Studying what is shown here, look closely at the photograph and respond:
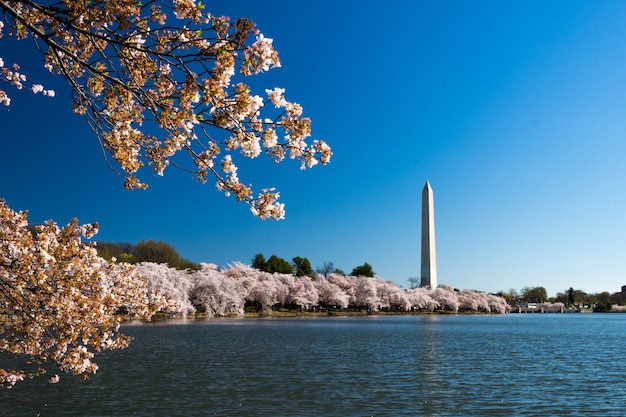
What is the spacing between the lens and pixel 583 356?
27.0 metres

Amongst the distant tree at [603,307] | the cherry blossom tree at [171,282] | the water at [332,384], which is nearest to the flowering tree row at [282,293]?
the cherry blossom tree at [171,282]

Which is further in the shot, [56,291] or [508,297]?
[508,297]

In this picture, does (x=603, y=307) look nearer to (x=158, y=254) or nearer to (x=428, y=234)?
(x=428, y=234)

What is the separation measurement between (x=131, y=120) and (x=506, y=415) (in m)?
11.1

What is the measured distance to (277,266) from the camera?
10506 centimetres

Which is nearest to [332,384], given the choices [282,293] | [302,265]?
[282,293]

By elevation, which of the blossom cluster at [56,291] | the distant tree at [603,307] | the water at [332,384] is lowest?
the water at [332,384]

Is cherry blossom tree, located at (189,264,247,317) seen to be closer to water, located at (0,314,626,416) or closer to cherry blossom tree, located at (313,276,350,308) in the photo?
cherry blossom tree, located at (313,276,350,308)

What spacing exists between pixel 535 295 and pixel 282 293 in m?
118

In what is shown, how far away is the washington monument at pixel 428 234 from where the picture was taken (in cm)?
8625

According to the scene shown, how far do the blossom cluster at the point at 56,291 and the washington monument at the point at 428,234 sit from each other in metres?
78.7

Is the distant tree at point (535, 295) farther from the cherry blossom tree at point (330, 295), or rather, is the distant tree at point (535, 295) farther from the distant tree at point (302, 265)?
the cherry blossom tree at point (330, 295)

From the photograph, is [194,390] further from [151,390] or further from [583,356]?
[583,356]

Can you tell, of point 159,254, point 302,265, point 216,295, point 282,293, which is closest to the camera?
point 216,295
